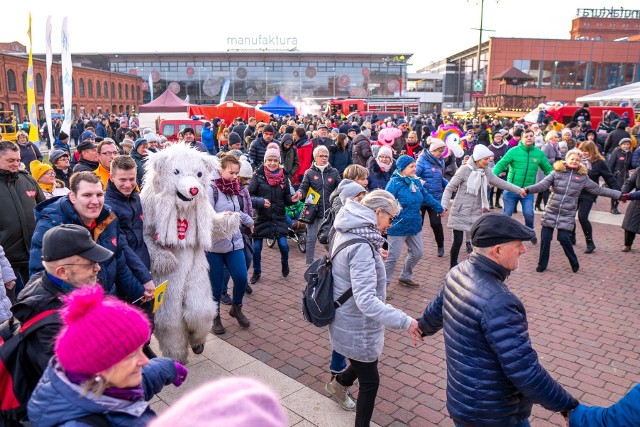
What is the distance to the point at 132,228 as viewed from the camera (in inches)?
162

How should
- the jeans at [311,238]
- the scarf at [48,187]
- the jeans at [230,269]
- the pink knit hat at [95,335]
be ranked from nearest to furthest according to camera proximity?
the pink knit hat at [95,335], the jeans at [230,269], the scarf at [48,187], the jeans at [311,238]

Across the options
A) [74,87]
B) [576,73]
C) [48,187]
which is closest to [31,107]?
[48,187]

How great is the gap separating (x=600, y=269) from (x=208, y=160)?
20.8ft

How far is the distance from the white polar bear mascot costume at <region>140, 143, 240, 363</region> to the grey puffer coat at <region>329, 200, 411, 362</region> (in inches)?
61.1

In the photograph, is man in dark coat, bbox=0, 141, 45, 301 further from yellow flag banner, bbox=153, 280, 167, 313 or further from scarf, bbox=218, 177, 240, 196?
scarf, bbox=218, 177, 240, 196

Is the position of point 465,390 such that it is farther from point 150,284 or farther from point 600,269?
point 600,269

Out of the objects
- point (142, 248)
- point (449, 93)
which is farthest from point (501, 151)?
point (449, 93)

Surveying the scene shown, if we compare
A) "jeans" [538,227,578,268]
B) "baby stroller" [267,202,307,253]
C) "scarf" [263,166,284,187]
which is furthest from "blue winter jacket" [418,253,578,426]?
"baby stroller" [267,202,307,253]

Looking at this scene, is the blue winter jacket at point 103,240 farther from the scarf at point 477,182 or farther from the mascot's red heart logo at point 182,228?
the scarf at point 477,182

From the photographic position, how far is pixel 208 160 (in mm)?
4613

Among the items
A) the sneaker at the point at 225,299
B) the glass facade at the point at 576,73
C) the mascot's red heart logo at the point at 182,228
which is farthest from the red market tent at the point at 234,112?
the glass facade at the point at 576,73

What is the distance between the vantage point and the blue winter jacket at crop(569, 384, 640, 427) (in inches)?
83.1

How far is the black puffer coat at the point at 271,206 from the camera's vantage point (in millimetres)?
6832

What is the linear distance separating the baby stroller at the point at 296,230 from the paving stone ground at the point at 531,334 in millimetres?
578
